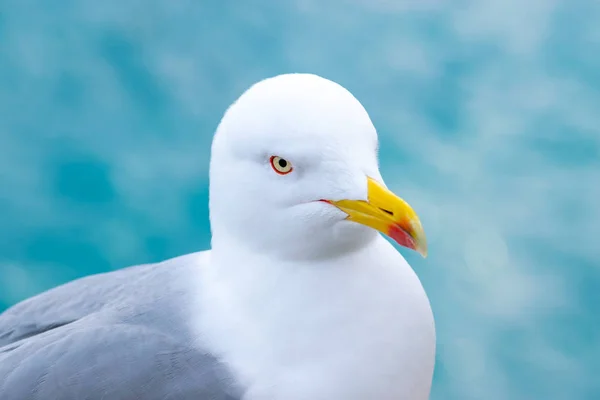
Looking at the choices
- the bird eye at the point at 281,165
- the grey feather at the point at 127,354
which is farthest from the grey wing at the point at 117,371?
the bird eye at the point at 281,165

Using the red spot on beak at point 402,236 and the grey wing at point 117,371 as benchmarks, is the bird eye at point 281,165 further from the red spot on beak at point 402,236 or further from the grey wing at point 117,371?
the grey wing at point 117,371

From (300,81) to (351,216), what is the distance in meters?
0.19

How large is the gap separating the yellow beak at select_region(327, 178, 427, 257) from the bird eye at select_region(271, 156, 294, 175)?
70mm

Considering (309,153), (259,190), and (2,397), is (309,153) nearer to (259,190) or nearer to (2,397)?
(259,190)

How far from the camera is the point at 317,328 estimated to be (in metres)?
1.19

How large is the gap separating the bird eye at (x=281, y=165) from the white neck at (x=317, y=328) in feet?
0.46

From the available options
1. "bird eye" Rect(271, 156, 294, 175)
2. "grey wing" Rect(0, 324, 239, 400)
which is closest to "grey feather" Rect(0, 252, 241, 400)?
"grey wing" Rect(0, 324, 239, 400)

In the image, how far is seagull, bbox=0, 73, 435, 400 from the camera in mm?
1108

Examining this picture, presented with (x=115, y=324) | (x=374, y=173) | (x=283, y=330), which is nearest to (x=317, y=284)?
(x=283, y=330)

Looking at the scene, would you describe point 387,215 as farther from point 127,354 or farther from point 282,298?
point 127,354

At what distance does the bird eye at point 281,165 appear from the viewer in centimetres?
112

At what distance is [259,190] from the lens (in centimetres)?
114

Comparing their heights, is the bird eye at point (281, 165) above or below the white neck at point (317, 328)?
above

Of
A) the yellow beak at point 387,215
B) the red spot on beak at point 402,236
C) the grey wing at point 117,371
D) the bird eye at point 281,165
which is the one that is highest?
the bird eye at point 281,165
